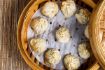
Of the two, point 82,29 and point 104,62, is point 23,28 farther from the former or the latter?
point 104,62

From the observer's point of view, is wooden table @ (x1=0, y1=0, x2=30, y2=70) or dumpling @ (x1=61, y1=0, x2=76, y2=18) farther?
wooden table @ (x1=0, y1=0, x2=30, y2=70)

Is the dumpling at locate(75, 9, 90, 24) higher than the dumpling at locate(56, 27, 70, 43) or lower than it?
higher

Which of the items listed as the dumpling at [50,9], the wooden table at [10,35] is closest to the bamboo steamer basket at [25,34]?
the dumpling at [50,9]

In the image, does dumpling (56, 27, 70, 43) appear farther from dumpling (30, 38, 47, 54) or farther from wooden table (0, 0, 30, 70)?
wooden table (0, 0, 30, 70)

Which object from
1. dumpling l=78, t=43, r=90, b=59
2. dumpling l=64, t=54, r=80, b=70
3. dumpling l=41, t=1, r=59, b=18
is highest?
dumpling l=41, t=1, r=59, b=18

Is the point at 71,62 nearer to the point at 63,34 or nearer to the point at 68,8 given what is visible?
the point at 63,34

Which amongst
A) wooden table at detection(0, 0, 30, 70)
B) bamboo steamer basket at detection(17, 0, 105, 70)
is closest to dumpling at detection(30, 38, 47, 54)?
bamboo steamer basket at detection(17, 0, 105, 70)
